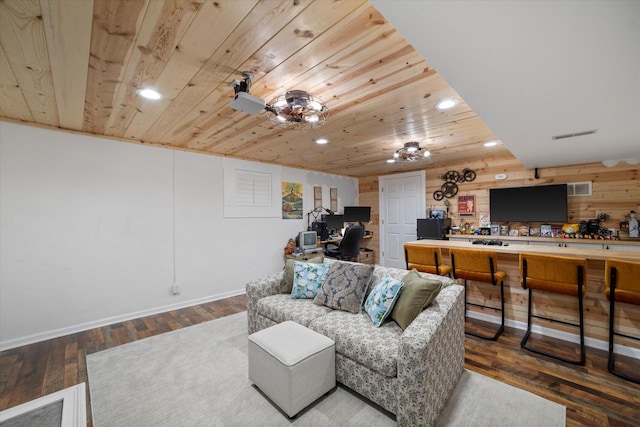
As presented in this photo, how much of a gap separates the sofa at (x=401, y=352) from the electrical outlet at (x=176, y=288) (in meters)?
2.10

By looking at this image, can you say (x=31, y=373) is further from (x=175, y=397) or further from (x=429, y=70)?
(x=429, y=70)

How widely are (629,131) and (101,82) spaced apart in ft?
14.6

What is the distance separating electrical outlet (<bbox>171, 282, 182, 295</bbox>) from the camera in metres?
3.77

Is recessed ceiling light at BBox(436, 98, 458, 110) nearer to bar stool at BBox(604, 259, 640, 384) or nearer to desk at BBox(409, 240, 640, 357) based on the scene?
desk at BBox(409, 240, 640, 357)

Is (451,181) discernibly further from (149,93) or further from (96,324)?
(96,324)

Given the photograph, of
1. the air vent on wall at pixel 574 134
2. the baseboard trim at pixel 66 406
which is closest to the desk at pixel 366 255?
the air vent on wall at pixel 574 134

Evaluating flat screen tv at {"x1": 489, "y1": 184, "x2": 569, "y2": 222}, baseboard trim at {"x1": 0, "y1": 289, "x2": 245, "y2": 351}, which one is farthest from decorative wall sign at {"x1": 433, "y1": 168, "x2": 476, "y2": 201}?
baseboard trim at {"x1": 0, "y1": 289, "x2": 245, "y2": 351}

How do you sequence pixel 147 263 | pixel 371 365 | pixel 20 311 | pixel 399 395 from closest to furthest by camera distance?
1. pixel 399 395
2. pixel 371 365
3. pixel 20 311
4. pixel 147 263

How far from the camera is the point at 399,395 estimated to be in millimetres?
1593

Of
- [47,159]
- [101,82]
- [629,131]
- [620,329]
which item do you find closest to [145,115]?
[101,82]

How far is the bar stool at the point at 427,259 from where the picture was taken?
3021 millimetres

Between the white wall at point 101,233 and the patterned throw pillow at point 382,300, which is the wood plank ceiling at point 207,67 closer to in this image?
the white wall at point 101,233

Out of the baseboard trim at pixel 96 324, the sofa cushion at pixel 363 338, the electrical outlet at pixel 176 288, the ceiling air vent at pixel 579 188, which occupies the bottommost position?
the baseboard trim at pixel 96 324

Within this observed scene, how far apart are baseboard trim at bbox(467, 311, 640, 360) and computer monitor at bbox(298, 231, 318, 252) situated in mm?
2858
